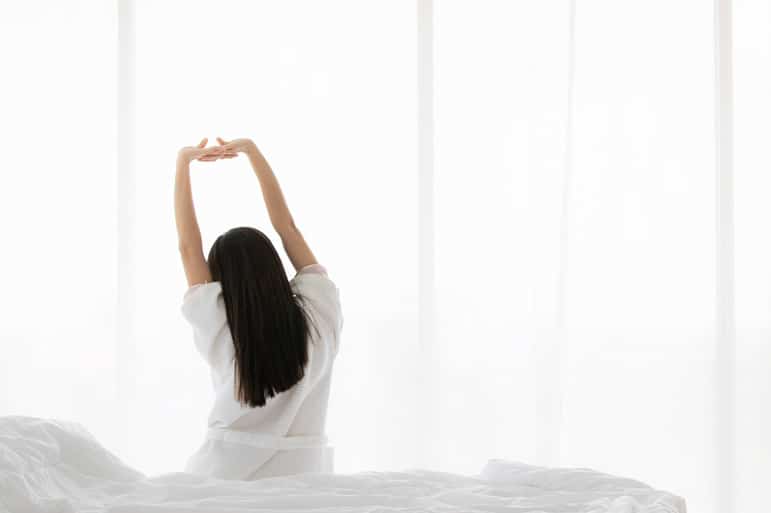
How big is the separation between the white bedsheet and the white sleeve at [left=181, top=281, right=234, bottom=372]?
471 mm

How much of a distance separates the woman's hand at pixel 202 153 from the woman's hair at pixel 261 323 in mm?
341

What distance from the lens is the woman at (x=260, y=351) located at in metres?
2.04

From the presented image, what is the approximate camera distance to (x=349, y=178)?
11.2 feet

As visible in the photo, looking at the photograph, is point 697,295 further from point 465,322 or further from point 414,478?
point 414,478

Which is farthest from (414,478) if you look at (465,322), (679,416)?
(679,416)

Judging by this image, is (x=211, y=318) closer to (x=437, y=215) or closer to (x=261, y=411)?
(x=261, y=411)

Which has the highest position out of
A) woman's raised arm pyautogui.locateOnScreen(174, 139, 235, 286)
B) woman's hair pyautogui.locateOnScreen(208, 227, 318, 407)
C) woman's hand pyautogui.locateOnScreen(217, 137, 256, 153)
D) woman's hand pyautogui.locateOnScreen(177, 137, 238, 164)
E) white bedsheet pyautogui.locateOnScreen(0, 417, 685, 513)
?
woman's hand pyautogui.locateOnScreen(217, 137, 256, 153)

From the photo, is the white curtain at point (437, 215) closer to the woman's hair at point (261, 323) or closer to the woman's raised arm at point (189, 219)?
the woman's raised arm at point (189, 219)

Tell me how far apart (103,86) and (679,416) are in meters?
2.20

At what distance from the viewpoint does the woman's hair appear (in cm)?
203

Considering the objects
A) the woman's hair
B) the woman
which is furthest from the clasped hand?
the woman's hair

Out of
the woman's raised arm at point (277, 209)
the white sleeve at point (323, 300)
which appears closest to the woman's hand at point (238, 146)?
the woman's raised arm at point (277, 209)

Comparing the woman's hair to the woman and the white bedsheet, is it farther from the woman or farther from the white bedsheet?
the white bedsheet

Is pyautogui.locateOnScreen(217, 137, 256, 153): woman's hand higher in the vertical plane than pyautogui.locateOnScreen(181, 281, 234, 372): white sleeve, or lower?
higher
